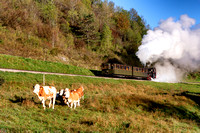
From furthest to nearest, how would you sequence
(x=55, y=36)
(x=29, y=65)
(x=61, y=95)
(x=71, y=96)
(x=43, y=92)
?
(x=55, y=36)
(x=29, y=65)
(x=61, y=95)
(x=71, y=96)
(x=43, y=92)

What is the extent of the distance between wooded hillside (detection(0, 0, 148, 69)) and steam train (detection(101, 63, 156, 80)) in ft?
42.8

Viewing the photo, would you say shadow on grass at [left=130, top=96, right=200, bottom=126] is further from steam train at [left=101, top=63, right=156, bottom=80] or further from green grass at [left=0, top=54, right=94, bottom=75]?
green grass at [left=0, top=54, right=94, bottom=75]

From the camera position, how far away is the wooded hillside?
44906 millimetres

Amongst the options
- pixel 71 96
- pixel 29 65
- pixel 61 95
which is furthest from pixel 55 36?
pixel 71 96

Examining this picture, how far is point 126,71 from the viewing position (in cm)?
4159

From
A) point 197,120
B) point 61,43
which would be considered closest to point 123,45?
point 61,43

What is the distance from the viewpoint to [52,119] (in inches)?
416

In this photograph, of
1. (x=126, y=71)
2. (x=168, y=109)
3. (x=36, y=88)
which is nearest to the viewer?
(x=36, y=88)

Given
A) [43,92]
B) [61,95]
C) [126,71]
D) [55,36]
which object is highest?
[55,36]

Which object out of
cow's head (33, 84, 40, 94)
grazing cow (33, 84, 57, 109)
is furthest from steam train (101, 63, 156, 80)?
cow's head (33, 84, 40, 94)

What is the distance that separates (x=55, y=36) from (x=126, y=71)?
28.3 meters

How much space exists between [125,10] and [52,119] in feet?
391

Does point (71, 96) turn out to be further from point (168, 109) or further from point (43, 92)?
point (168, 109)

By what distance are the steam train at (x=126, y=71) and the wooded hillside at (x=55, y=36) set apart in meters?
13.0
